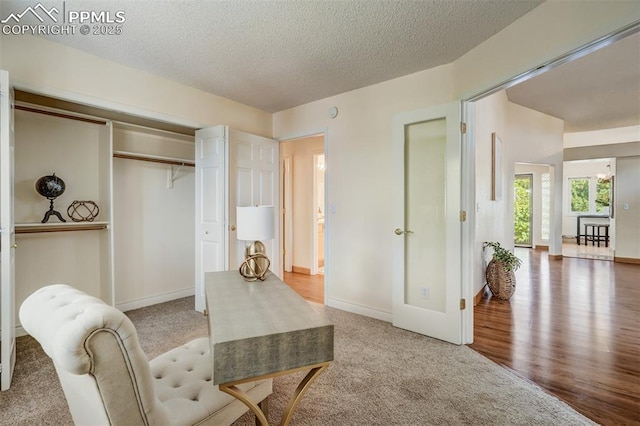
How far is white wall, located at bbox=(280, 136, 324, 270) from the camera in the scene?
5.39 metres

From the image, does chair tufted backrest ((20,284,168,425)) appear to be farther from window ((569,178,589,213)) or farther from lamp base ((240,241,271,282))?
window ((569,178,589,213))

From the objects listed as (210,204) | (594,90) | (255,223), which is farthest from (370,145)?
(594,90)

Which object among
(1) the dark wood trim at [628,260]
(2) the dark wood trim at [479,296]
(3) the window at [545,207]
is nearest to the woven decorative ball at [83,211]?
(2) the dark wood trim at [479,296]

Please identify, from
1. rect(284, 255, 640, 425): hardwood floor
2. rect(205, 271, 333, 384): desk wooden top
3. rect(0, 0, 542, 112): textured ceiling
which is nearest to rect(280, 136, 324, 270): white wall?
rect(284, 255, 640, 425): hardwood floor

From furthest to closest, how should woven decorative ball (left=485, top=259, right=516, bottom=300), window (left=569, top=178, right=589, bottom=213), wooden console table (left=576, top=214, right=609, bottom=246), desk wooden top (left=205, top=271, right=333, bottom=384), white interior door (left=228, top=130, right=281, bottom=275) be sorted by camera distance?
1. window (left=569, top=178, right=589, bottom=213)
2. wooden console table (left=576, top=214, right=609, bottom=246)
3. woven decorative ball (left=485, top=259, right=516, bottom=300)
4. white interior door (left=228, top=130, right=281, bottom=275)
5. desk wooden top (left=205, top=271, right=333, bottom=384)

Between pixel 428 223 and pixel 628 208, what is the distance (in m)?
6.56

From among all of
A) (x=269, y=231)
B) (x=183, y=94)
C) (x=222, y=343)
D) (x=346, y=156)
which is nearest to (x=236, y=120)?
(x=183, y=94)

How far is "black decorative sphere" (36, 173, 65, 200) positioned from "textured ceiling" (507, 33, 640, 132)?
5701 millimetres

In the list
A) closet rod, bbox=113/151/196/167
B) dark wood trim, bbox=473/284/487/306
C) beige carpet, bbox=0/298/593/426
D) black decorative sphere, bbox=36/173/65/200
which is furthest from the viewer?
dark wood trim, bbox=473/284/487/306

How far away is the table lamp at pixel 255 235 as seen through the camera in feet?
6.50

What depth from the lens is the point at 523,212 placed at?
8797 mm

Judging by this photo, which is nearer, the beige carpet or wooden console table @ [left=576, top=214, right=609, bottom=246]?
the beige carpet

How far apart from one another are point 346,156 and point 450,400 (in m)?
2.55

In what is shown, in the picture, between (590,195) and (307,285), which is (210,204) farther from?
(590,195)
